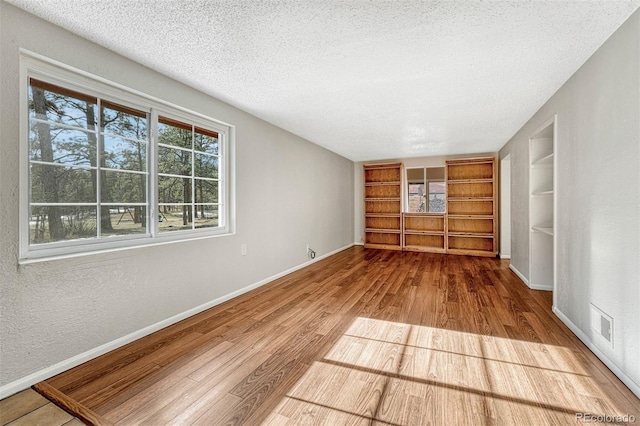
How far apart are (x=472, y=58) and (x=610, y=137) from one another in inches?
42.2

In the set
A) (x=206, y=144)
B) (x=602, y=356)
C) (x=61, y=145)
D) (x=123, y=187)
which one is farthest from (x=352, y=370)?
(x=206, y=144)

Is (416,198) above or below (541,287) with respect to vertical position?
above

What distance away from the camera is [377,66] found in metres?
2.25

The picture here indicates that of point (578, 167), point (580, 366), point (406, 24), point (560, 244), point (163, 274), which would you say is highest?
point (406, 24)

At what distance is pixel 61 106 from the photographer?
188 centimetres

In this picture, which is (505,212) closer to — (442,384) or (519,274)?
(519,274)

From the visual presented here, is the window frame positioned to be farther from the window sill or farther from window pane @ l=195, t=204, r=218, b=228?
the window sill

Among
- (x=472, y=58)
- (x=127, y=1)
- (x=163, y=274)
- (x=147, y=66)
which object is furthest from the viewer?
(x=163, y=274)

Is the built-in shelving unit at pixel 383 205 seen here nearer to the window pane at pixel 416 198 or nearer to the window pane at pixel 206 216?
the window pane at pixel 416 198

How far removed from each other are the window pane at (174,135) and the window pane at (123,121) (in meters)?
0.15

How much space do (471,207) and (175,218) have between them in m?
5.97

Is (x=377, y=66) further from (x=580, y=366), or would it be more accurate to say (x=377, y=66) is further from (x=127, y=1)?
(x=580, y=366)

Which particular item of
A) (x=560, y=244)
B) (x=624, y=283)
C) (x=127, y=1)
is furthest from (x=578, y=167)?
(x=127, y=1)

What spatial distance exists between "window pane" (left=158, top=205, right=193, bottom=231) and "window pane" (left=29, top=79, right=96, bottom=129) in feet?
2.86
